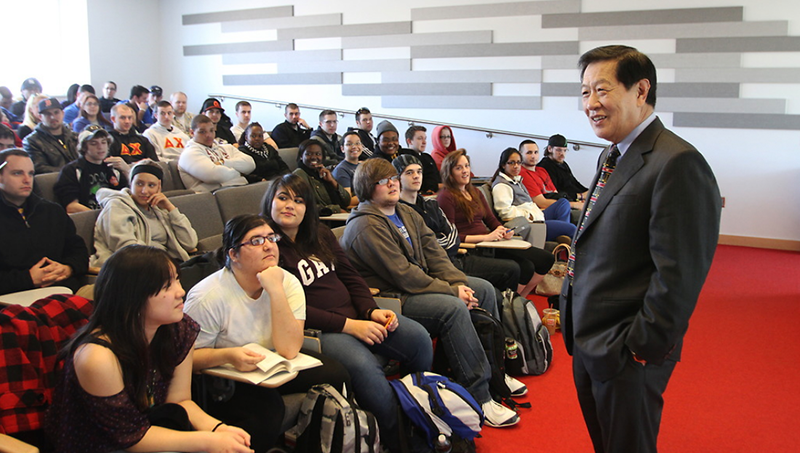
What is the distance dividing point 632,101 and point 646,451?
837mm

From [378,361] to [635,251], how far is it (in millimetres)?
1348

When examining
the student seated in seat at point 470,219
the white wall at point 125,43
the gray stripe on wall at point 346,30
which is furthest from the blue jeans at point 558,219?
the white wall at point 125,43

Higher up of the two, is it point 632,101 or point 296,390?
point 632,101

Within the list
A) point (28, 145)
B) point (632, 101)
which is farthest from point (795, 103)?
point (28, 145)

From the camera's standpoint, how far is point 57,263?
8.95ft

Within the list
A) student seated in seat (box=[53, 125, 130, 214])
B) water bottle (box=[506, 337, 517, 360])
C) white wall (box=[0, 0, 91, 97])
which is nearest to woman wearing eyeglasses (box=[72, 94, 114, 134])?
student seated in seat (box=[53, 125, 130, 214])

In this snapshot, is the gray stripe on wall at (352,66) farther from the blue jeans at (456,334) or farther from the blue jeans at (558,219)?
the blue jeans at (456,334)

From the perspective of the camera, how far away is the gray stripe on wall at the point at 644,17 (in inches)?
228

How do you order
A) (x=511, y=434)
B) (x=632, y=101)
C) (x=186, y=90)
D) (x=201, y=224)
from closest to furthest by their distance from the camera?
(x=632, y=101), (x=511, y=434), (x=201, y=224), (x=186, y=90)

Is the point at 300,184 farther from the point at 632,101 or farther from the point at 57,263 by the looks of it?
the point at 632,101

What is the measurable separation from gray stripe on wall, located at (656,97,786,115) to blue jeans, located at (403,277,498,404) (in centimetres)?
437

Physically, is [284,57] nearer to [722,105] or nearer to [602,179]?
[722,105]

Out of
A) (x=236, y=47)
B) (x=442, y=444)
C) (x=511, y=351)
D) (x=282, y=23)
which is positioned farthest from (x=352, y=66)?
(x=442, y=444)

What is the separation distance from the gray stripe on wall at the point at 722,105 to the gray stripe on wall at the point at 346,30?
3.00 m
